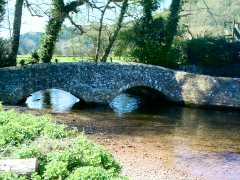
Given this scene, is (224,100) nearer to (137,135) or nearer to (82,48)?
(137,135)

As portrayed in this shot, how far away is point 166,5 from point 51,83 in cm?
1972

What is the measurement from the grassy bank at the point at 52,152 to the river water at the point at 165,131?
260 inches

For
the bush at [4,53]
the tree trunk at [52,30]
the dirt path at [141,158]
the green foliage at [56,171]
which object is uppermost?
the tree trunk at [52,30]

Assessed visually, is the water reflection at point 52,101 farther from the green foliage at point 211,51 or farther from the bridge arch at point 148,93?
the green foliage at point 211,51

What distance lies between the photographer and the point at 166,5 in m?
48.9

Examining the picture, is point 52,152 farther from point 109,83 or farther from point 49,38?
point 49,38

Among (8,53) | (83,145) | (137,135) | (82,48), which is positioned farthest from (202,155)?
(82,48)

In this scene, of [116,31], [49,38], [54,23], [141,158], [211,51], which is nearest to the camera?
[141,158]

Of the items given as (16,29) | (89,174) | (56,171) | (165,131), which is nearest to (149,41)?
(16,29)

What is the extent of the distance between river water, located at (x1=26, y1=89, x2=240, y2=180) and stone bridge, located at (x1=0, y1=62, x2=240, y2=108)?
1142 millimetres

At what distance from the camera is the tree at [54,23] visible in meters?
37.2

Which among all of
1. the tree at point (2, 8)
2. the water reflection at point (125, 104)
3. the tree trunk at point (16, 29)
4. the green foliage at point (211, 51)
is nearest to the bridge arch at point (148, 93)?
the water reflection at point (125, 104)

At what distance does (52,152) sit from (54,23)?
26722 millimetres

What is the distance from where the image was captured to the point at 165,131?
26531mm
